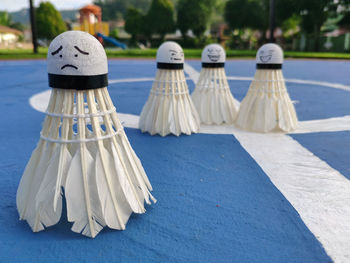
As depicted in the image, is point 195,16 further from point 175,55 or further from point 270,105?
point 175,55

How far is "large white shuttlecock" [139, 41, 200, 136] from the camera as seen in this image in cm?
427

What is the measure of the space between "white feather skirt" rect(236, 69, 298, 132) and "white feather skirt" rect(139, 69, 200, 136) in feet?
3.21

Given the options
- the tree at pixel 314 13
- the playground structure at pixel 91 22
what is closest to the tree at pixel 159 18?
the playground structure at pixel 91 22

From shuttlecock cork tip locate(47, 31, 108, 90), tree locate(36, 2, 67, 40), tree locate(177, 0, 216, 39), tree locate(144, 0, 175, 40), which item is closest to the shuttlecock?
shuttlecock cork tip locate(47, 31, 108, 90)

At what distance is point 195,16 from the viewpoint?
166ft

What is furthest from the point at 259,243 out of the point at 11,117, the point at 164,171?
the point at 11,117

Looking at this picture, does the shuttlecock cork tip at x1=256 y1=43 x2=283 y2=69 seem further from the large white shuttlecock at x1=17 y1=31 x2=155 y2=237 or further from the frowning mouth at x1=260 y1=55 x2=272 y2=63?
the large white shuttlecock at x1=17 y1=31 x2=155 y2=237

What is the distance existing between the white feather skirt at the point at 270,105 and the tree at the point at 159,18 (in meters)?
50.3

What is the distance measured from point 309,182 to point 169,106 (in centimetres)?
208

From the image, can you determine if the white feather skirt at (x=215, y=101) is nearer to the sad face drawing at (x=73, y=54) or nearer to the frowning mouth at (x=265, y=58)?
the frowning mouth at (x=265, y=58)

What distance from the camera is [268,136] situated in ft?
14.5

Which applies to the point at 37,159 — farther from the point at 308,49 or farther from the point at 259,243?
the point at 308,49

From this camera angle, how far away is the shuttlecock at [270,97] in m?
4.51

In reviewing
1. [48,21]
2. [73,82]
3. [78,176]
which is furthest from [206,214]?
[48,21]
